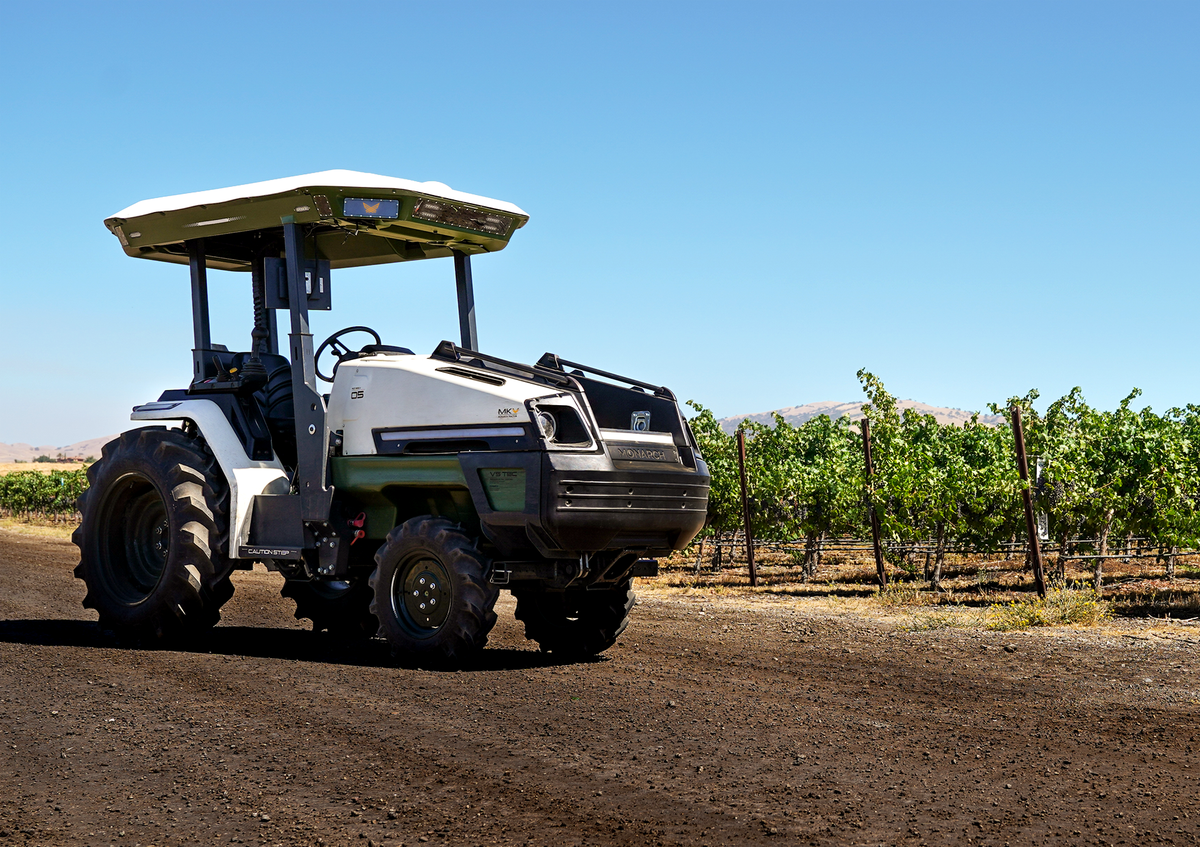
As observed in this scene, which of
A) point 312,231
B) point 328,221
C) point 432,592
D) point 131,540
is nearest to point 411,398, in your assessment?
point 432,592

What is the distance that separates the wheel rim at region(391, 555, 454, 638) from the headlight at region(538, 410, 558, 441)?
1.21m

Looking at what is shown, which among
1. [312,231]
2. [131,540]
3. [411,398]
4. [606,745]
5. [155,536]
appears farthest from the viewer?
[131,540]

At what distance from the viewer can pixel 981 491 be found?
18.4 metres

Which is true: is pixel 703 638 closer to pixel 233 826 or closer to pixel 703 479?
pixel 703 479

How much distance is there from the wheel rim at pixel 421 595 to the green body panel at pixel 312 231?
2627mm

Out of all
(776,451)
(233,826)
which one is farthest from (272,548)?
(776,451)

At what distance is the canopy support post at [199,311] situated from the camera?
400 inches

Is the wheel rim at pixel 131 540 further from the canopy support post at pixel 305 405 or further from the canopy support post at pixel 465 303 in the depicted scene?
the canopy support post at pixel 465 303

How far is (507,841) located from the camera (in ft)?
14.2

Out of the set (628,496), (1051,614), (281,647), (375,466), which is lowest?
(1051,614)

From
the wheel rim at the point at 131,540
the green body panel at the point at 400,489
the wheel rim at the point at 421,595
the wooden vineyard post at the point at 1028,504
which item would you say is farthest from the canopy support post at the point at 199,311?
the wooden vineyard post at the point at 1028,504

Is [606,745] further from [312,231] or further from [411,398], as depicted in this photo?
[312,231]

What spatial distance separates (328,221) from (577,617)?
3644 millimetres

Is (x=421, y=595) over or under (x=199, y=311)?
under
